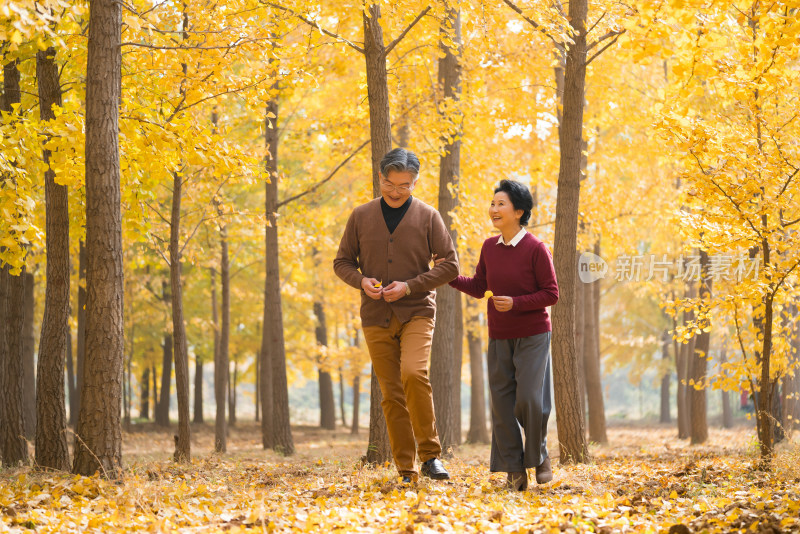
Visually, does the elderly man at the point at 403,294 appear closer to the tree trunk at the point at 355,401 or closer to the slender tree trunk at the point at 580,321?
the slender tree trunk at the point at 580,321

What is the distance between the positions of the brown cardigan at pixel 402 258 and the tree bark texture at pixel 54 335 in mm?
3358

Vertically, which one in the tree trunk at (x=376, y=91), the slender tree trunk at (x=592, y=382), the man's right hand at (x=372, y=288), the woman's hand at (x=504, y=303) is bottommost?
the slender tree trunk at (x=592, y=382)

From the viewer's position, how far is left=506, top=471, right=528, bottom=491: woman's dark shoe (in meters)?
4.98

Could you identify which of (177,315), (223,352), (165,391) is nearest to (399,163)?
(177,315)

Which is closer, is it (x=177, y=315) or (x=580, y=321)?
(x=177, y=315)

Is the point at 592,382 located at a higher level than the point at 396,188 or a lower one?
lower

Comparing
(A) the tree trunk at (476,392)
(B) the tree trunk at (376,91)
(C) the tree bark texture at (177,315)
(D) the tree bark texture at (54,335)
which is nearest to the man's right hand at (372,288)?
(B) the tree trunk at (376,91)

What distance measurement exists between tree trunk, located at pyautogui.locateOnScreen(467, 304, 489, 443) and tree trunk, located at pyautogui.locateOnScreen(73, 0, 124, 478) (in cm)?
1216

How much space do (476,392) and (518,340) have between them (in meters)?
13.2

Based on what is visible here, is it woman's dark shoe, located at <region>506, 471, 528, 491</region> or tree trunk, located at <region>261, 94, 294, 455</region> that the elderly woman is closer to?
woman's dark shoe, located at <region>506, 471, 528, 491</region>

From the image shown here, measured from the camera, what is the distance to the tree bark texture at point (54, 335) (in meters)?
6.99

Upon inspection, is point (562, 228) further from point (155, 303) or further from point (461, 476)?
point (155, 303)

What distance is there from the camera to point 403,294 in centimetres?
486

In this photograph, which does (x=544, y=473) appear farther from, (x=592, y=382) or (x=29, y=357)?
(x=592, y=382)
